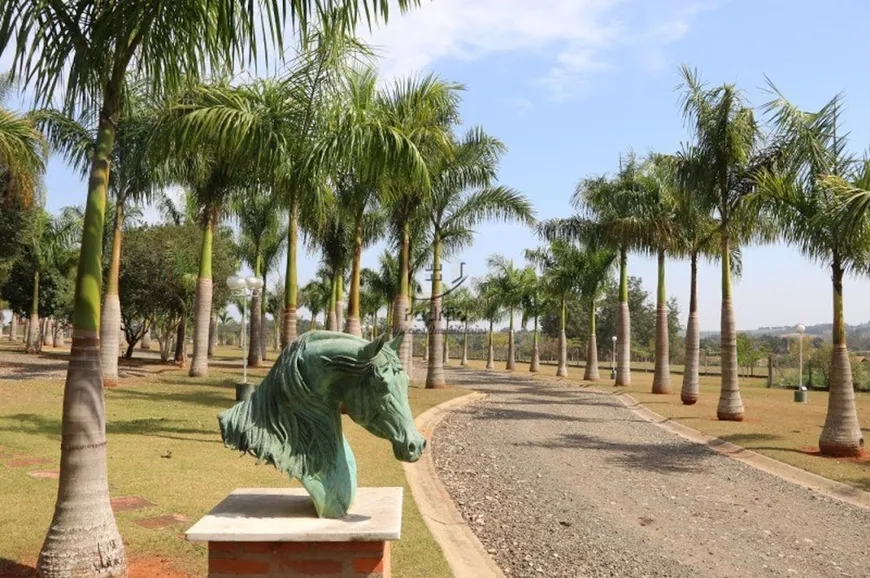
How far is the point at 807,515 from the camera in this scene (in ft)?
27.1

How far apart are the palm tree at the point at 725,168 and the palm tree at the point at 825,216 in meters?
2.70

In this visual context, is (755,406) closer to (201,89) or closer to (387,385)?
(201,89)

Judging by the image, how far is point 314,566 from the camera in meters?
3.69

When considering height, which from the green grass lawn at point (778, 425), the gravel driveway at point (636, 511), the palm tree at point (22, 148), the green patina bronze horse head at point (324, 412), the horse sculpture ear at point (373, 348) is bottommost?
the gravel driveway at point (636, 511)

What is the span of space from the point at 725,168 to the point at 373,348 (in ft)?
49.2

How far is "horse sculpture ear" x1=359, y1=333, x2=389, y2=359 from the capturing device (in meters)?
3.79

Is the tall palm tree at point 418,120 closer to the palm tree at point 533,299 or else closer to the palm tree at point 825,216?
the palm tree at point 825,216

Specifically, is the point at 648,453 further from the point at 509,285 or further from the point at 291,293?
the point at 509,285

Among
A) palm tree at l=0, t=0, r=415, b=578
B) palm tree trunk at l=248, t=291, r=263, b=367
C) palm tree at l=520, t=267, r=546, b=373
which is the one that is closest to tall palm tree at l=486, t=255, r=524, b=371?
palm tree at l=520, t=267, r=546, b=373

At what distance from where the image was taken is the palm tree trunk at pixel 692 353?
67.9 feet

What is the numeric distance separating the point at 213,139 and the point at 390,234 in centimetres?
1335

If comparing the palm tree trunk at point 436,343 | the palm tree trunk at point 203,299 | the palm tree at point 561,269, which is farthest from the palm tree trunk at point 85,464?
the palm tree at point 561,269

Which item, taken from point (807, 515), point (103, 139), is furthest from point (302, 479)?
point (807, 515)

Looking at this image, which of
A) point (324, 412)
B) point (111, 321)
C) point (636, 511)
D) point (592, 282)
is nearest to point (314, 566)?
point (324, 412)
